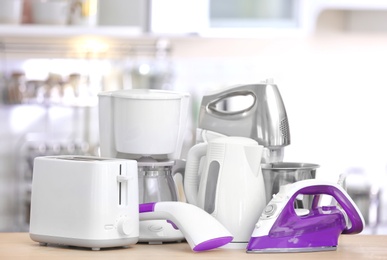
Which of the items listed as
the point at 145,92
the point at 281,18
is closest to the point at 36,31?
the point at 281,18

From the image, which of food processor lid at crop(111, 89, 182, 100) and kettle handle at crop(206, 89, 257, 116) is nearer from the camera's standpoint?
food processor lid at crop(111, 89, 182, 100)

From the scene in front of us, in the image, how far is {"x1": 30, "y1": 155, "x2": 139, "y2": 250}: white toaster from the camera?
5.79 feet

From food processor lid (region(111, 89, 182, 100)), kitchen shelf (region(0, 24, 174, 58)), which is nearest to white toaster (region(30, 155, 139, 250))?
food processor lid (region(111, 89, 182, 100))

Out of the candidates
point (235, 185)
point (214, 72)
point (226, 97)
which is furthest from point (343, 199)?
point (214, 72)

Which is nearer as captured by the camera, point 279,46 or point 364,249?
point 364,249

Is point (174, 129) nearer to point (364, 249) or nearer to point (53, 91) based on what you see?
point (364, 249)

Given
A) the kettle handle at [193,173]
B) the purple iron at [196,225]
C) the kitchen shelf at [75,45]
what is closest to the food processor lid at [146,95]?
the kettle handle at [193,173]

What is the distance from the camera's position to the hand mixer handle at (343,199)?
5.96 feet

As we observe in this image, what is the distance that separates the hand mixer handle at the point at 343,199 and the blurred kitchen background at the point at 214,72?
81.9 inches

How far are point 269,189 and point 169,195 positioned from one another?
21cm

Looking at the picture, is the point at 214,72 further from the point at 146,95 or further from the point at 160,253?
the point at 160,253

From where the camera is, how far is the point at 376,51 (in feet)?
14.2

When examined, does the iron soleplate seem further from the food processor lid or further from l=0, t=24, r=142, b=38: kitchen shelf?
l=0, t=24, r=142, b=38: kitchen shelf

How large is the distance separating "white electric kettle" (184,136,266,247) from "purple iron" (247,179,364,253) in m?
0.05
